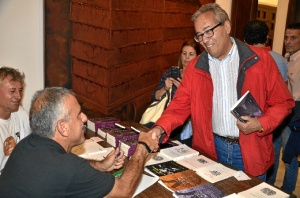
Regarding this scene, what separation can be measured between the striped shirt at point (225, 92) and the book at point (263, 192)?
0.47 metres

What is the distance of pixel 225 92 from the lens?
2.31m

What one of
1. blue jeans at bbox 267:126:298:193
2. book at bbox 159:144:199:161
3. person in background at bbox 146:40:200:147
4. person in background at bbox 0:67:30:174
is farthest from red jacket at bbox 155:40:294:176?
blue jeans at bbox 267:126:298:193

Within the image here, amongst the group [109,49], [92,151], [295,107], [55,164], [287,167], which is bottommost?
[287,167]

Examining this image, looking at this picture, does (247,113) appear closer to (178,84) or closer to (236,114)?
(236,114)

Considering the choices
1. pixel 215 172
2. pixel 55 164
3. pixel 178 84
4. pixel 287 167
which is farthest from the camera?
pixel 287 167

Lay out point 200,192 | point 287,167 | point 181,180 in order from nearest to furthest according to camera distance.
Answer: point 200,192 < point 181,180 < point 287,167

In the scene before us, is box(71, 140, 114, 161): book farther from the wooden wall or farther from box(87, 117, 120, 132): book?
the wooden wall

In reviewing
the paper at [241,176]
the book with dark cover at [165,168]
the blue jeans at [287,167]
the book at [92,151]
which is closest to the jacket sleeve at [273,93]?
the paper at [241,176]

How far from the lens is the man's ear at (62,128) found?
1607 mm

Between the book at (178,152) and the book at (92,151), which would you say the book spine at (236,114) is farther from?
the book at (92,151)

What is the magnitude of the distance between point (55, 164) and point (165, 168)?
33.0 inches

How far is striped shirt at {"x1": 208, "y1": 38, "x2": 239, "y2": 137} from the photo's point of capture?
2.29m

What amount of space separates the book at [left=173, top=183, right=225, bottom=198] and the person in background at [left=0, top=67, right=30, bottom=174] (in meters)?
1.30

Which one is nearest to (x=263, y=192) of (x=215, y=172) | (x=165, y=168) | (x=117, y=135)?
(x=215, y=172)
